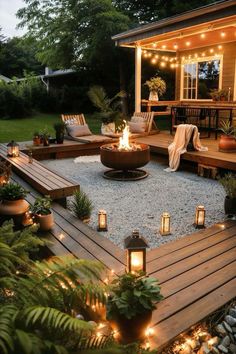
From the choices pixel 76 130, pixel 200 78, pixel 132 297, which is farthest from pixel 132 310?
pixel 200 78

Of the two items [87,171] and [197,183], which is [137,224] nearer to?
[197,183]

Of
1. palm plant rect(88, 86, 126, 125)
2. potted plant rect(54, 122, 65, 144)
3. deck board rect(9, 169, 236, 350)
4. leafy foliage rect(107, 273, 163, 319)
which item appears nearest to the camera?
leafy foliage rect(107, 273, 163, 319)

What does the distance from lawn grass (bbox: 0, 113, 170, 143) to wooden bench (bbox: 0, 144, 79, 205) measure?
3587mm

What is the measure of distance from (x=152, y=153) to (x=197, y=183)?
2574mm

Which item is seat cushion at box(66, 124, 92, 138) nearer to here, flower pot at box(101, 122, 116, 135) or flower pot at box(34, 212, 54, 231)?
flower pot at box(101, 122, 116, 135)

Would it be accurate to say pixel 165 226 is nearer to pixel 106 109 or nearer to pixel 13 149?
pixel 13 149

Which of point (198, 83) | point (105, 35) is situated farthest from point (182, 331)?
point (105, 35)

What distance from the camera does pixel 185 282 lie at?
8.24 feet

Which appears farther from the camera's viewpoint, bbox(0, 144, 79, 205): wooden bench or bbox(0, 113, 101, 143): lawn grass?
bbox(0, 113, 101, 143): lawn grass

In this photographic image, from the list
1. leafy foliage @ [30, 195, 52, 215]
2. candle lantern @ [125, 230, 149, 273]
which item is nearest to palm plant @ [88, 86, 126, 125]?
leafy foliage @ [30, 195, 52, 215]

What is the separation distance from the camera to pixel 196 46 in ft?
35.5

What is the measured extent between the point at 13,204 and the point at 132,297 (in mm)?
1894

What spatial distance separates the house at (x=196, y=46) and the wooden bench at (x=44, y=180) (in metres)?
4.63

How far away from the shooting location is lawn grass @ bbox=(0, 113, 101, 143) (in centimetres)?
1146
